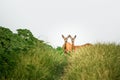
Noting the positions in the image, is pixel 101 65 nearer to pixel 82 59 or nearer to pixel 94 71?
pixel 94 71

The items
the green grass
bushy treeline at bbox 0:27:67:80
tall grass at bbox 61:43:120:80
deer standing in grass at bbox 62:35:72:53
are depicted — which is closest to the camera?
tall grass at bbox 61:43:120:80

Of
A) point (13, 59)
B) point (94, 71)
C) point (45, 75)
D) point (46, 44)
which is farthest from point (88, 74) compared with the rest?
point (46, 44)

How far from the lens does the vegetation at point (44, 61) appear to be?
12242 millimetres

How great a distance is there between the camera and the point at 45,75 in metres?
13.0

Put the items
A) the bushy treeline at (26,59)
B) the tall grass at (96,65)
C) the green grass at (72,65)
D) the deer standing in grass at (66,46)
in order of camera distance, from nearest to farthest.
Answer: the tall grass at (96,65) < the green grass at (72,65) < the bushy treeline at (26,59) < the deer standing in grass at (66,46)

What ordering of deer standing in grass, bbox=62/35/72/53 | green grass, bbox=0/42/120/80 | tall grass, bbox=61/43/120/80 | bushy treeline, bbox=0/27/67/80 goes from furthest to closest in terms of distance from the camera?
deer standing in grass, bbox=62/35/72/53 → bushy treeline, bbox=0/27/67/80 → green grass, bbox=0/42/120/80 → tall grass, bbox=61/43/120/80

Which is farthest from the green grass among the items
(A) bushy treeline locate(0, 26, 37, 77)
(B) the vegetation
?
(A) bushy treeline locate(0, 26, 37, 77)

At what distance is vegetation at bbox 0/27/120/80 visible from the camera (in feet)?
40.2

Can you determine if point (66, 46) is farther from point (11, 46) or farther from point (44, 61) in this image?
point (11, 46)

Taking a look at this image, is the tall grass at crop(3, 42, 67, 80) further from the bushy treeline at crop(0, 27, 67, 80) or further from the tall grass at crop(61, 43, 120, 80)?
the tall grass at crop(61, 43, 120, 80)

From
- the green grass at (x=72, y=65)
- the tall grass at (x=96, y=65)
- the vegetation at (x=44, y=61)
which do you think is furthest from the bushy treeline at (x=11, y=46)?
the tall grass at (x=96, y=65)

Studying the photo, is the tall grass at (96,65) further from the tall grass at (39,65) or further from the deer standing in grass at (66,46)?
the deer standing in grass at (66,46)

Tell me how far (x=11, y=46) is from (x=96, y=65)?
2.69 metres

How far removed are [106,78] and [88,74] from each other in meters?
0.70
